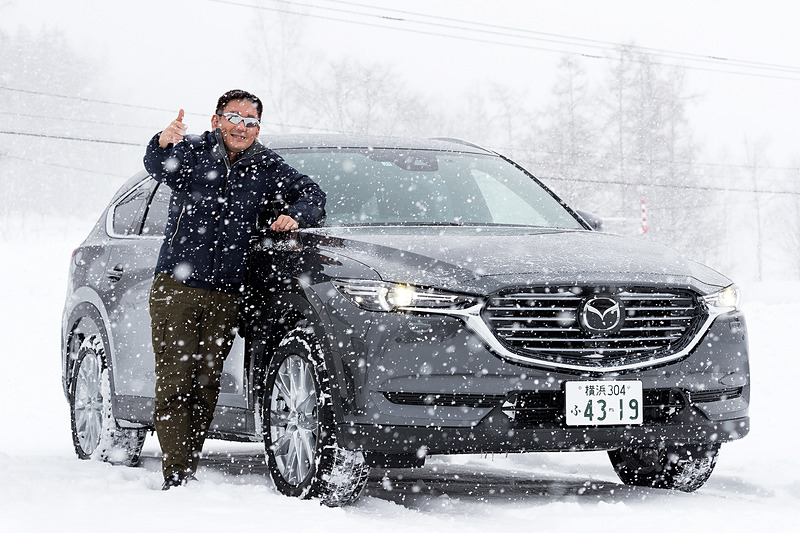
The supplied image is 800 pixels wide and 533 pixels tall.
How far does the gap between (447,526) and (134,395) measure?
245 centimetres

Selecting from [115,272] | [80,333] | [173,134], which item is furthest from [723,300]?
[80,333]

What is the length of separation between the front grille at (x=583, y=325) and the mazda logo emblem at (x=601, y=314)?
0.01 metres

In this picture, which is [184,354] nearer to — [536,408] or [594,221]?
[536,408]

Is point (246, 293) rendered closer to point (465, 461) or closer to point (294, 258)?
point (294, 258)

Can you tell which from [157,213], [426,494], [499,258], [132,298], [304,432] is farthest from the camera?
[157,213]

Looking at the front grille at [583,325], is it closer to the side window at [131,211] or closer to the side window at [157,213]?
the side window at [157,213]

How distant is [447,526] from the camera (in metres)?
4.49

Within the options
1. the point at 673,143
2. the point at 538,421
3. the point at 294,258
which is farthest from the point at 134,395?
the point at 673,143

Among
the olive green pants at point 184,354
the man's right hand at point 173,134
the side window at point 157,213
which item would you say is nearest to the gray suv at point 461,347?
the olive green pants at point 184,354

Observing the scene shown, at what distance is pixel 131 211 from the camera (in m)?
7.03

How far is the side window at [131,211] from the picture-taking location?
689 centimetres

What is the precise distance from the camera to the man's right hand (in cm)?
546

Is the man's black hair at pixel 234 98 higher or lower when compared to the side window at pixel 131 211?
higher

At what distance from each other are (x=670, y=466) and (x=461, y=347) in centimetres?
187
